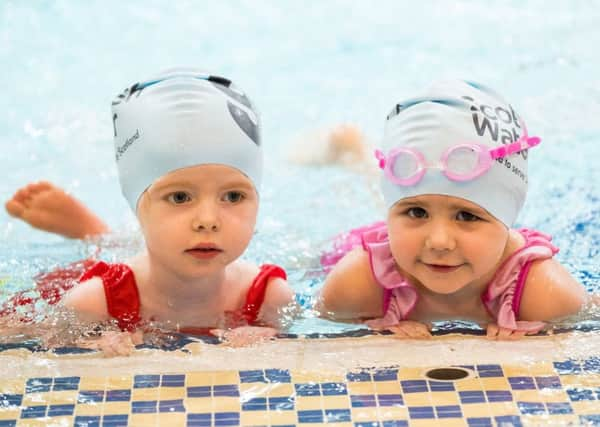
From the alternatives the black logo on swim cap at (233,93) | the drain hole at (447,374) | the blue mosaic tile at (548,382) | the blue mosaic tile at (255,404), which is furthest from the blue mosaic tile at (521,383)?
the black logo on swim cap at (233,93)

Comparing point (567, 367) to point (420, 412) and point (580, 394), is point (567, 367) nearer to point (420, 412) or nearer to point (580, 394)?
point (580, 394)

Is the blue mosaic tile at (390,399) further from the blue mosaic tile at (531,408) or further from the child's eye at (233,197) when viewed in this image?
the child's eye at (233,197)

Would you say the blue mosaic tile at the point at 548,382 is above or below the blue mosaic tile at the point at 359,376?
below

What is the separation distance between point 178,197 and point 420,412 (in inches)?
40.2

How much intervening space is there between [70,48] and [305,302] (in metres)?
4.16

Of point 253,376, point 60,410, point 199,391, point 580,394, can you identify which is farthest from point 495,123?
point 60,410

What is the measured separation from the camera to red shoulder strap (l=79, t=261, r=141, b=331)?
3.64m

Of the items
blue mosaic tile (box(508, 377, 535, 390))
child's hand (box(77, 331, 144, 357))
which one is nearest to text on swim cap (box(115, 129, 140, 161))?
child's hand (box(77, 331, 144, 357))

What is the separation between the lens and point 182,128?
3.33 m

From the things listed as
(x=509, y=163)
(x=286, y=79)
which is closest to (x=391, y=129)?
(x=509, y=163)

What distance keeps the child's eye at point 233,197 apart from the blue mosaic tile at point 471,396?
0.93 metres

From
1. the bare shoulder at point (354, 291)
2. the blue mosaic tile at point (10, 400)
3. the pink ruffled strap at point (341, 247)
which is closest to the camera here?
the blue mosaic tile at point (10, 400)

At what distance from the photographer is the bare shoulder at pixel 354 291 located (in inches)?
146

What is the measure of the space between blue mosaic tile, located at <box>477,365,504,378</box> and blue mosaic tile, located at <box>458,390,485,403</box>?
0.10m
